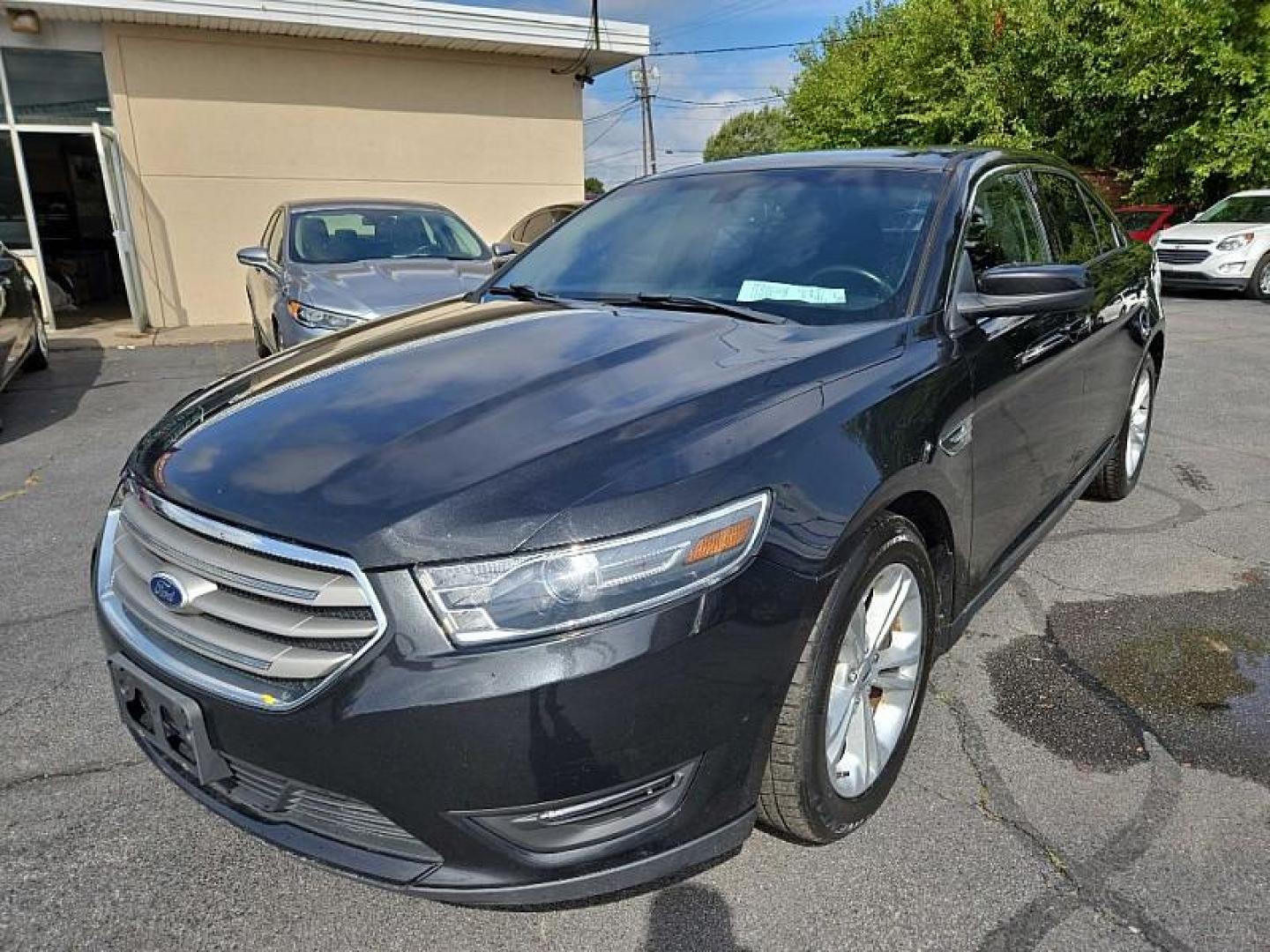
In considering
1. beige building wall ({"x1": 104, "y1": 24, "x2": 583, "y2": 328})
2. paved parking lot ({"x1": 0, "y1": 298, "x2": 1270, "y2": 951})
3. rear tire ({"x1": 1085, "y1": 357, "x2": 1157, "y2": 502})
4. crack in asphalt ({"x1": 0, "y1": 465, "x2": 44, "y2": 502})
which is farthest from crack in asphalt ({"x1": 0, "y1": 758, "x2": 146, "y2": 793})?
beige building wall ({"x1": 104, "y1": 24, "x2": 583, "y2": 328})

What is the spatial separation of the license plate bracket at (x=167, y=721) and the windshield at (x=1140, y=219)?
1671cm

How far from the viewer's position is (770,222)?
295cm

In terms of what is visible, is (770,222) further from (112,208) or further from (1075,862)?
(112,208)

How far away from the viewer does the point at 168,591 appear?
1.85 metres

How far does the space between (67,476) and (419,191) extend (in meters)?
9.03

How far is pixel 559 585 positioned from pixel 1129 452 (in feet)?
13.1

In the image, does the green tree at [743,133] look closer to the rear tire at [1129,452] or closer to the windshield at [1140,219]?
the windshield at [1140,219]

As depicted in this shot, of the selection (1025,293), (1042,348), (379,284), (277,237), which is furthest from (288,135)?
(1025,293)

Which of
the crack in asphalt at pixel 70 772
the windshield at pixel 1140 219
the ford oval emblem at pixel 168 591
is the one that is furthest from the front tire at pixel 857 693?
the windshield at pixel 1140 219

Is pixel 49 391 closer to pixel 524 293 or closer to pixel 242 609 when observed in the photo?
pixel 524 293

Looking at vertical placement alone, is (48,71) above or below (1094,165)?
above

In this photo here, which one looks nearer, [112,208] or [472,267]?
[472,267]

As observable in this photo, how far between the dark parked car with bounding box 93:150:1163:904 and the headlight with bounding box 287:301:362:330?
3.35 meters

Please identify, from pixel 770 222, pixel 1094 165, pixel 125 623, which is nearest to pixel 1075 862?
pixel 770 222
